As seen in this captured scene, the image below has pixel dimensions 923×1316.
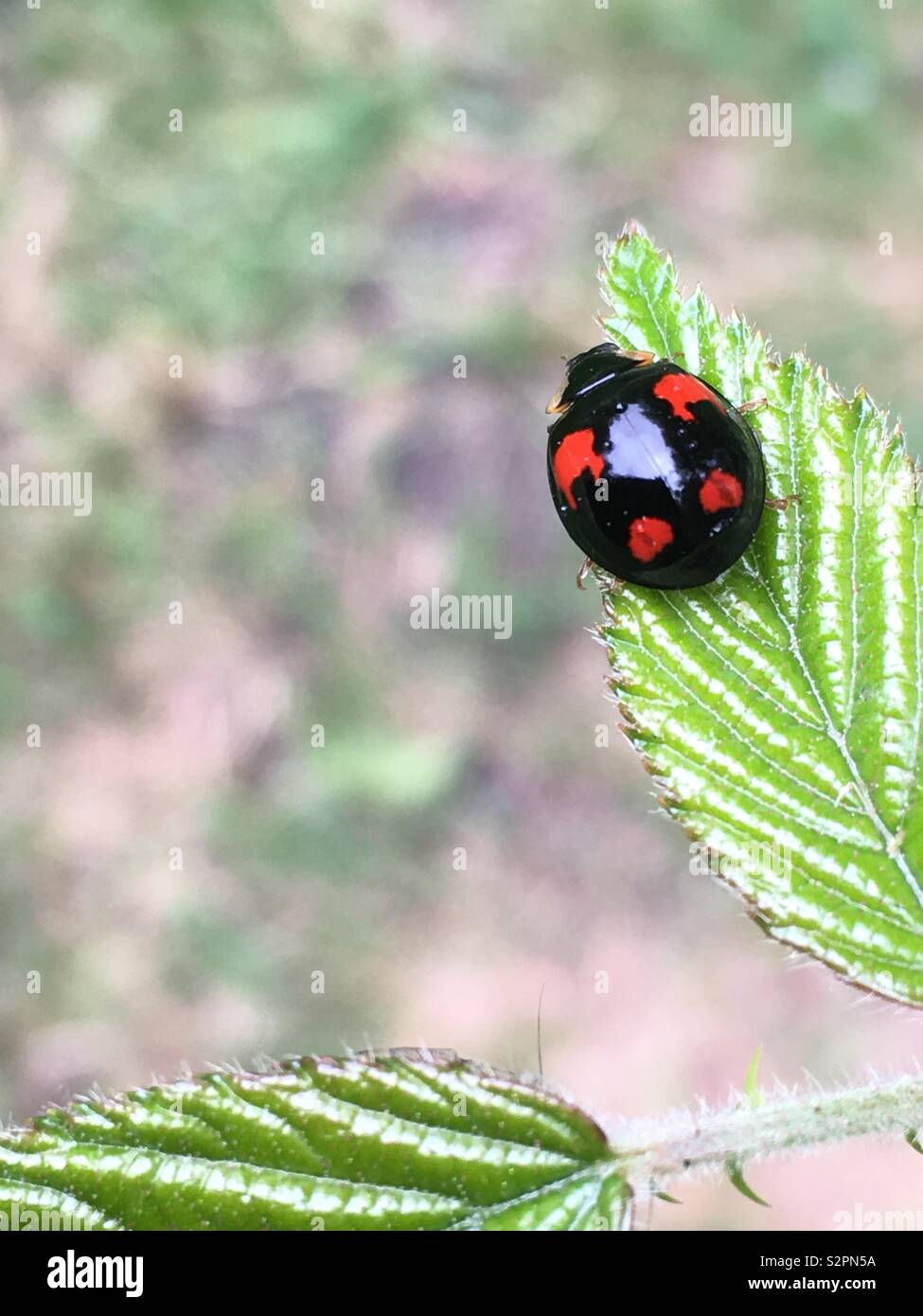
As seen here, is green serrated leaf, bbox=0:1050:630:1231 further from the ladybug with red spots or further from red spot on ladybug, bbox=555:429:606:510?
red spot on ladybug, bbox=555:429:606:510

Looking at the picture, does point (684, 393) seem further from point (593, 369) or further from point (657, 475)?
A: point (593, 369)

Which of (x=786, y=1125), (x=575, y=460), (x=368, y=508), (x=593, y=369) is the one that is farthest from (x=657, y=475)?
(x=368, y=508)

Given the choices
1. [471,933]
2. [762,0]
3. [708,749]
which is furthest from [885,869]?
[762,0]

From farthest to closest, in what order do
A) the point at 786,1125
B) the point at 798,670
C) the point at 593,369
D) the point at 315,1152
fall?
the point at 593,369 → the point at 798,670 → the point at 315,1152 → the point at 786,1125

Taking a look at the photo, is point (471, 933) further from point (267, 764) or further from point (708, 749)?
point (708, 749)

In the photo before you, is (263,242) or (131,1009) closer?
(131,1009)

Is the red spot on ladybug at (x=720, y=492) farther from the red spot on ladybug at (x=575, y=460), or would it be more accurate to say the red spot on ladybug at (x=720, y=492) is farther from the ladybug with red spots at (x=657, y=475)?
the red spot on ladybug at (x=575, y=460)
